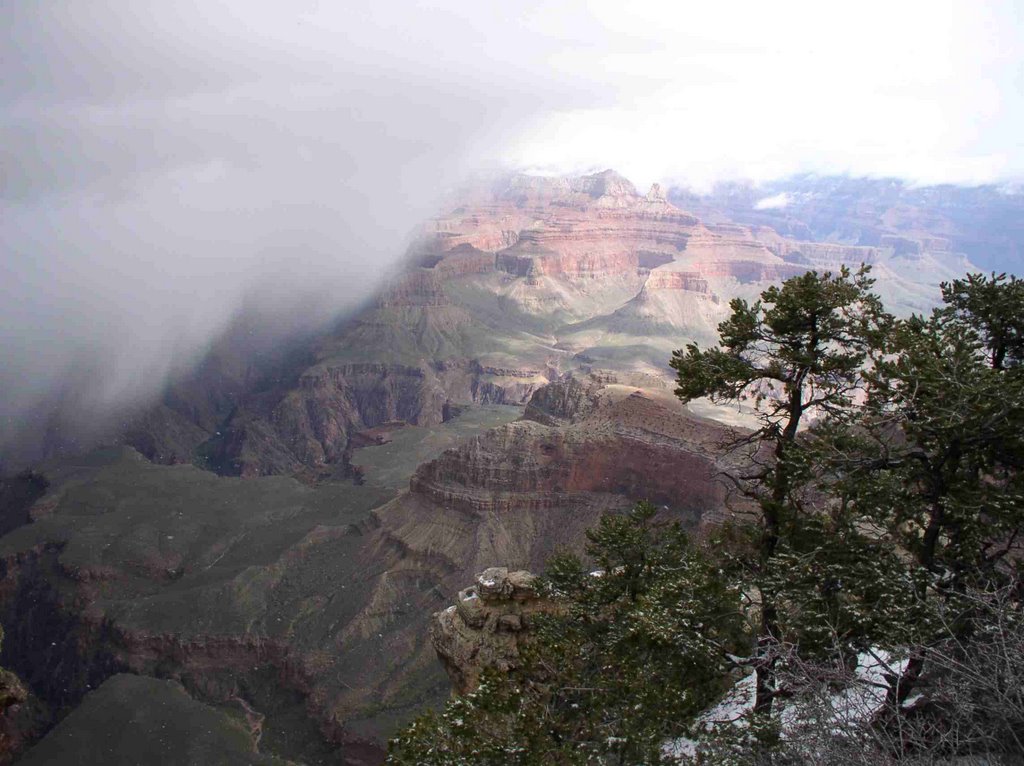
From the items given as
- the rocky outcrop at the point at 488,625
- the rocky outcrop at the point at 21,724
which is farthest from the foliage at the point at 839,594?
the rocky outcrop at the point at 21,724

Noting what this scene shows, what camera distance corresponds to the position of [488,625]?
25.8 meters

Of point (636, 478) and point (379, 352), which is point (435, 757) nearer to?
point (636, 478)

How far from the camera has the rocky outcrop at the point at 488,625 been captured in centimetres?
2511

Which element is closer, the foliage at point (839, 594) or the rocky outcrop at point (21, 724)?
the foliage at point (839, 594)

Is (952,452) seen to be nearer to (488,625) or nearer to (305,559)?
→ (488,625)

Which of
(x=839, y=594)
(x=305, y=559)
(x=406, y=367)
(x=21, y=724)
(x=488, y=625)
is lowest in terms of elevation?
(x=406, y=367)

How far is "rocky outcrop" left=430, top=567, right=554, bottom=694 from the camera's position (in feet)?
82.4

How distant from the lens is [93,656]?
185ft

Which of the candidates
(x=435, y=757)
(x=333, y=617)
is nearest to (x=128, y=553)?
(x=333, y=617)

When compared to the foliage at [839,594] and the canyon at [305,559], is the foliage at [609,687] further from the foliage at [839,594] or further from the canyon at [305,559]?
the canyon at [305,559]

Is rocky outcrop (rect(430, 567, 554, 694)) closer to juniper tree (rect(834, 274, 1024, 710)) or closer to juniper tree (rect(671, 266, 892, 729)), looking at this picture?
juniper tree (rect(671, 266, 892, 729))

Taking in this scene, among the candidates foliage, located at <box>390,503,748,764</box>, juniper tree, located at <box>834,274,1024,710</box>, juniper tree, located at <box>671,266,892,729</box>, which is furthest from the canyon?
juniper tree, located at <box>834,274,1024,710</box>

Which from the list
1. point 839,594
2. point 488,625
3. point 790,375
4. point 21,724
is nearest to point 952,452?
point 839,594

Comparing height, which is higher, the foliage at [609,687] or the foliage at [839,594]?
the foliage at [839,594]
